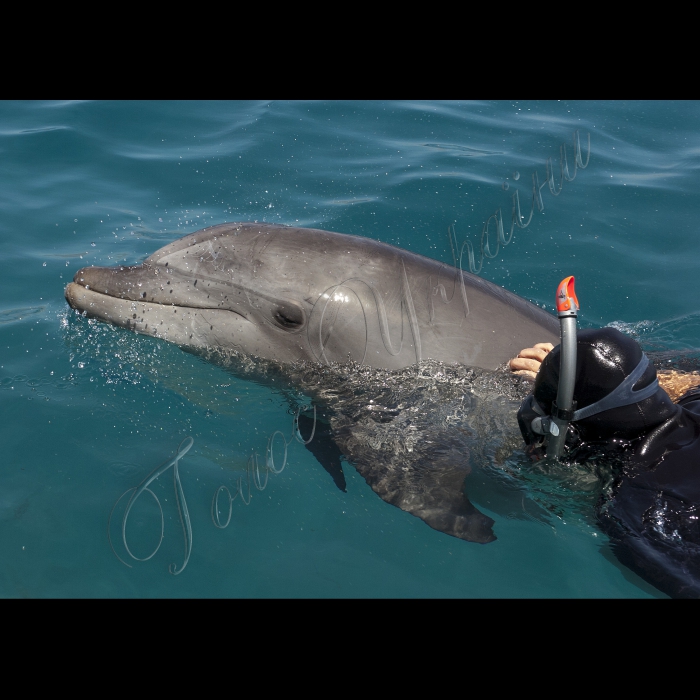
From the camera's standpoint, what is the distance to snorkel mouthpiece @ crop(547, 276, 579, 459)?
4469 millimetres

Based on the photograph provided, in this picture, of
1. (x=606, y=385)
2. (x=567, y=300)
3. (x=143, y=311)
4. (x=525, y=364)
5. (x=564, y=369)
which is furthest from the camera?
(x=143, y=311)

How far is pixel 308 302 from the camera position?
21.1 ft

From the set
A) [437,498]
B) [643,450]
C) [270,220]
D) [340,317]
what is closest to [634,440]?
[643,450]

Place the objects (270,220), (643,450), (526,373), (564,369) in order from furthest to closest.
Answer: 1. (270,220)
2. (526,373)
3. (643,450)
4. (564,369)

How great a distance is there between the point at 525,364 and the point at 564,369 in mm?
1271

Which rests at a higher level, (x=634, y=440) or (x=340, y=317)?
(x=340, y=317)

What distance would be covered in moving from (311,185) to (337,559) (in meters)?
8.06

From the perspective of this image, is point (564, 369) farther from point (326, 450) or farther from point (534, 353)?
point (326, 450)

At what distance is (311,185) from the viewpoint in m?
12.7

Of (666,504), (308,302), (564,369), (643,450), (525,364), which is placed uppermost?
(564,369)

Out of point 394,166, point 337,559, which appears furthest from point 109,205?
point 337,559

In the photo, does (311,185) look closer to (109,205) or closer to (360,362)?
(109,205)

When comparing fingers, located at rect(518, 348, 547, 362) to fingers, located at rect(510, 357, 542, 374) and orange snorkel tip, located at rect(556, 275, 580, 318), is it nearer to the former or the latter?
fingers, located at rect(510, 357, 542, 374)

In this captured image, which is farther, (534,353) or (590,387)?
(534,353)
